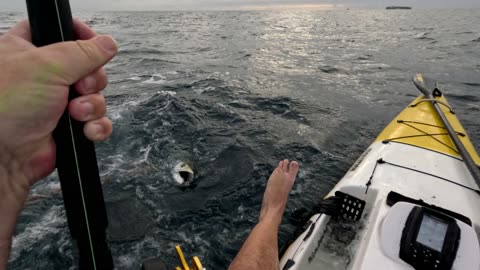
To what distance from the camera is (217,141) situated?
752 centimetres

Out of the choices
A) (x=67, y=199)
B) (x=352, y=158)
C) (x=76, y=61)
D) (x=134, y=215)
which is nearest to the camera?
(x=76, y=61)

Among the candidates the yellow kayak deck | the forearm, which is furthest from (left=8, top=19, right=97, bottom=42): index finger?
the yellow kayak deck

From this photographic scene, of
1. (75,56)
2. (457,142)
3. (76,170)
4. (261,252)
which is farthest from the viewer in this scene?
(457,142)

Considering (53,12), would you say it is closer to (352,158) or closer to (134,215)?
(134,215)

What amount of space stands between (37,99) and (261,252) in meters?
2.53

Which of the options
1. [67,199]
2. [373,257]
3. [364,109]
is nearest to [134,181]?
[373,257]

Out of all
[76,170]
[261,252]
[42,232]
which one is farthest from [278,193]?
[42,232]

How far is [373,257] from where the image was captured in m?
2.71

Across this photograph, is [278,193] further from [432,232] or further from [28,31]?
[28,31]

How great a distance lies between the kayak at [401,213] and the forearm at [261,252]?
0.21 meters

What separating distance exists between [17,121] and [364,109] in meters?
10.6

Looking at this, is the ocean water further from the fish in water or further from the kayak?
the kayak

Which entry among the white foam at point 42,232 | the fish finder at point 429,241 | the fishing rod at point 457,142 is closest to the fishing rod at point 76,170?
the fish finder at point 429,241

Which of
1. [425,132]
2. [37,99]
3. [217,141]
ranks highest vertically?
[37,99]
